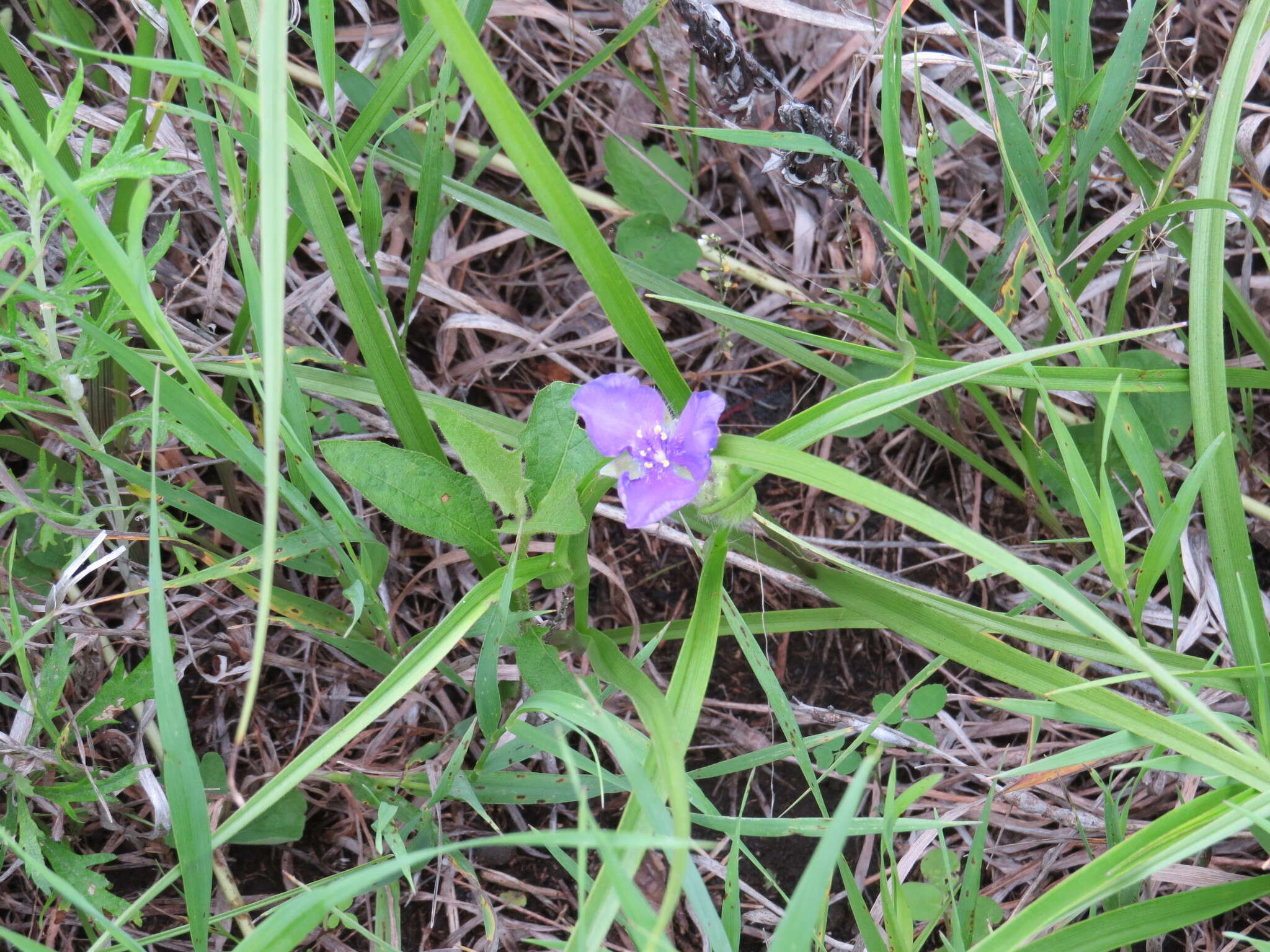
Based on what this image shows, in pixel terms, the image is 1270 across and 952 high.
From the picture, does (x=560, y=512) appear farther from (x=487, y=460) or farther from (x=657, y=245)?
(x=657, y=245)

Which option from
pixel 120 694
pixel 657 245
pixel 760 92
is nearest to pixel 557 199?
pixel 760 92

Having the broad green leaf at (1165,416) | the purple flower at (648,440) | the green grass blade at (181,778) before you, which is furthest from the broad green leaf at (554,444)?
the broad green leaf at (1165,416)

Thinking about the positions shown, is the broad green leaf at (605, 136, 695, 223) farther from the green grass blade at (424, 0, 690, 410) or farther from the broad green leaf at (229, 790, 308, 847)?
the broad green leaf at (229, 790, 308, 847)

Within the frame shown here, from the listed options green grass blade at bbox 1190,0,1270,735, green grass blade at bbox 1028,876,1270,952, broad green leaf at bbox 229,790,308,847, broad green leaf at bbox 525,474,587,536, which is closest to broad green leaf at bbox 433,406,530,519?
broad green leaf at bbox 525,474,587,536

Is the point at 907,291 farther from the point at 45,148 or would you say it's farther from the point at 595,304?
the point at 45,148

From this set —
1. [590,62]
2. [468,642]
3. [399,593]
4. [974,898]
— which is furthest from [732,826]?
[590,62]

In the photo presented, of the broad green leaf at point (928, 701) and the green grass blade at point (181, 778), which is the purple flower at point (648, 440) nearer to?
the green grass blade at point (181, 778)
